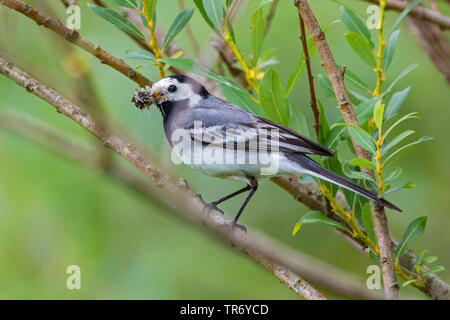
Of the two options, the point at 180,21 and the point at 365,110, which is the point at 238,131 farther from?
the point at 365,110

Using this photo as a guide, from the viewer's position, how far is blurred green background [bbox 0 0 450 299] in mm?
3467

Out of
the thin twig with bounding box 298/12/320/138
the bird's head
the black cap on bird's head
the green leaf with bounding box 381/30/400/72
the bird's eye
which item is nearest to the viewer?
the thin twig with bounding box 298/12/320/138

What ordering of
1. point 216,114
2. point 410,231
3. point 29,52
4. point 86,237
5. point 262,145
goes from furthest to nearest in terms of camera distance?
point 29,52, point 86,237, point 216,114, point 262,145, point 410,231

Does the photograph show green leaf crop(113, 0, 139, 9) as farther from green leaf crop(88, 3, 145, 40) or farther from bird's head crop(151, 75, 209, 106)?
bird's head crop(151, 75, 209, 106)

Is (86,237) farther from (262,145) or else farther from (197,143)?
(262,145)

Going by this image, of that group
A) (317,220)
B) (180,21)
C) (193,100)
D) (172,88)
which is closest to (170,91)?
(172,88)

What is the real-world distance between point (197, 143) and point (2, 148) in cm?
141

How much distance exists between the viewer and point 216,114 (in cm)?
318

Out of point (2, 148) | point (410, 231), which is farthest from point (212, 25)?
point (2, 148)

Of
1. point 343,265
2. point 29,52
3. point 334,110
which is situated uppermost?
point 29,52

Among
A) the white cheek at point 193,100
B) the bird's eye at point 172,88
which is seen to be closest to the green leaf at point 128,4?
the bird's eye at point 172,88

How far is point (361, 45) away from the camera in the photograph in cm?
221

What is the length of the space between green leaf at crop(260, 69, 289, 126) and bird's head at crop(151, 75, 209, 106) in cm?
99

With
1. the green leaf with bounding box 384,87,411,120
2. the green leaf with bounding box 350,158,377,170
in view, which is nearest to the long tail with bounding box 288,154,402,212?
the green leaf with bounding box 350,158,377,170
